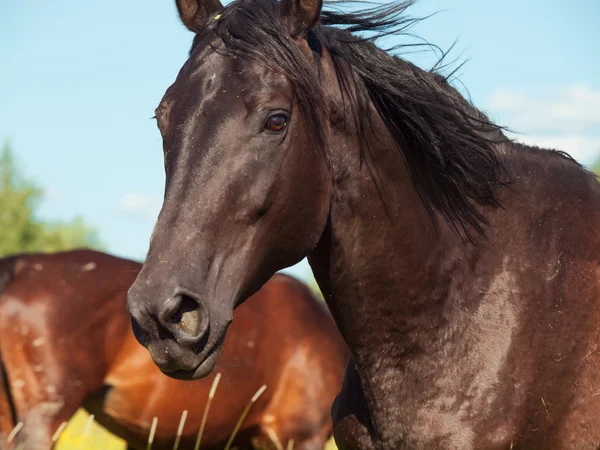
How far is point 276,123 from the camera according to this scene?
2779mm

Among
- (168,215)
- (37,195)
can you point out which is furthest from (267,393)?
(37,195)

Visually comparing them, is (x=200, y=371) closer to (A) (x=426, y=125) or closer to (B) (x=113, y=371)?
(A) (x=426, y=125)

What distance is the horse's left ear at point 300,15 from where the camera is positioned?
299 centimetres

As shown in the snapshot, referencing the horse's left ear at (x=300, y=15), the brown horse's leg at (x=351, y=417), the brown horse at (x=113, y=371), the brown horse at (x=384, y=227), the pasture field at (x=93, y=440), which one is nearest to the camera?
the brown horse at (x=384, y=227)

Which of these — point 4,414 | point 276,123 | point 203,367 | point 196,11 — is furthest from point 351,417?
point 4,414

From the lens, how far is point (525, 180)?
3338 mm

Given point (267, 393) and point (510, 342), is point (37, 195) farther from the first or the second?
point (510, 342)

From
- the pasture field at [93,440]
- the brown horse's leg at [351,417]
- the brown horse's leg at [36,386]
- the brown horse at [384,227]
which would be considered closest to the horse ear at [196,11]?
the brown horse at [384,227]

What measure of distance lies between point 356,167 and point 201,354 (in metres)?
1.01

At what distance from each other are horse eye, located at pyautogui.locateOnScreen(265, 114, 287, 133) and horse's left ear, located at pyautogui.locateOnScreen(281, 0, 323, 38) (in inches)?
16.8

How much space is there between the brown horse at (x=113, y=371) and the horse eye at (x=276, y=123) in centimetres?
374

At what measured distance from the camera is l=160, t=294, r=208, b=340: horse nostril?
243 centimetres

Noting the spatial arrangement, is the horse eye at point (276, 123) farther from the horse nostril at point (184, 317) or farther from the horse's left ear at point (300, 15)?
the horse nostril at point (184, 317)

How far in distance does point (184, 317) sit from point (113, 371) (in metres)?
4.58
